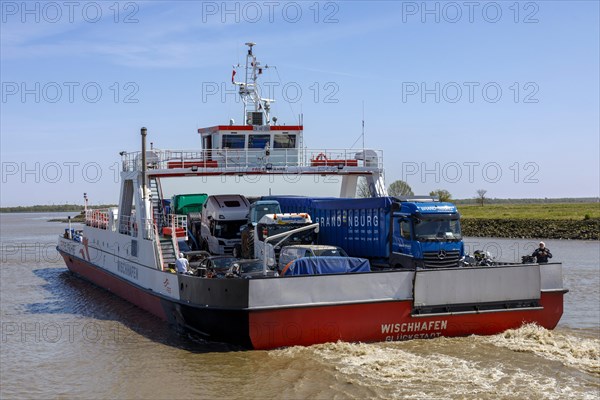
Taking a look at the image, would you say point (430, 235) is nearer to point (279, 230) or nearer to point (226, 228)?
point (279, 230)

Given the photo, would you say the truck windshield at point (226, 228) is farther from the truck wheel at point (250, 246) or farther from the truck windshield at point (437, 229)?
the truck windshield at point (437, 229)

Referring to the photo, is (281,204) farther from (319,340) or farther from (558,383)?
(558,383)

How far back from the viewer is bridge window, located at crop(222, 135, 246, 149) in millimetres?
20828

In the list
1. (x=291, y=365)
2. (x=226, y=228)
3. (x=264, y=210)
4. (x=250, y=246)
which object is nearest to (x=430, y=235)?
(x=291, y=365)

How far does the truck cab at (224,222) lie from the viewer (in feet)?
69.7

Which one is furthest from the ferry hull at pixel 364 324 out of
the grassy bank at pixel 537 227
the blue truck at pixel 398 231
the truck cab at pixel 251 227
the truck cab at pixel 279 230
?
the grassy bank at pixel 537 227

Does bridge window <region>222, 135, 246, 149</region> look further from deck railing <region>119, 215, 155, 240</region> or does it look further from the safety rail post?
the safety rail post

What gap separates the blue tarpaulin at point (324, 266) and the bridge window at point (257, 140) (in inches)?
276

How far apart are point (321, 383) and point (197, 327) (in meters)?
4.37

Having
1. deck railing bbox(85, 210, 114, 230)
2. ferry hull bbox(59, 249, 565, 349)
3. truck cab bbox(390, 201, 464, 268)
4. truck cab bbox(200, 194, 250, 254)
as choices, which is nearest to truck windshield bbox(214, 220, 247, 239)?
truck cab bbox(200, 194, 250, 254)

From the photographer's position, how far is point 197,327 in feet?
50.1

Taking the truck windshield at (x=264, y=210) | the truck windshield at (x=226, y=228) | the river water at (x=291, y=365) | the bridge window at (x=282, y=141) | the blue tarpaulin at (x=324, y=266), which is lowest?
the river water at (x=291, y=365)

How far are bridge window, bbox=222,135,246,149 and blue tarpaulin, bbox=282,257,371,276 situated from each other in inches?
278

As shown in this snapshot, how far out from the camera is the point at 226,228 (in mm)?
21406
